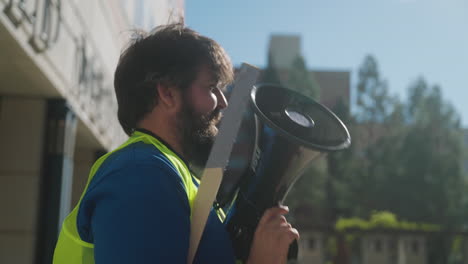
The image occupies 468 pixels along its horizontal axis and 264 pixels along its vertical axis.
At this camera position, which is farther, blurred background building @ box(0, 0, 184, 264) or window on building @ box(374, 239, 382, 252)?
window on building @ box(374, 239, 382, 252)

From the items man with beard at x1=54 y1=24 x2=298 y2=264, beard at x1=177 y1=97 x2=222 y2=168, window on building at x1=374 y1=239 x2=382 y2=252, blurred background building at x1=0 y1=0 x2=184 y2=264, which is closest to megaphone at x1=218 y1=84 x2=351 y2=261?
man with beard at x1=54 y1=24 x2=298 y2=264

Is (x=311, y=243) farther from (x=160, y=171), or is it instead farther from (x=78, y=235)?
(x=160, y=171)

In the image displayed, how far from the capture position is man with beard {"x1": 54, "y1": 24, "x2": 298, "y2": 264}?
1.43 m

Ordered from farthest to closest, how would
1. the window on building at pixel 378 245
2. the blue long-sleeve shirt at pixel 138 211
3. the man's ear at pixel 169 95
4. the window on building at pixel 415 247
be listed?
1. the window on building at pixel 415 247
2. the window on building at pixel 378 245
3. the man's ear at pixel 169 95
4. the blue long-sleeve shirt at pixel 138 211

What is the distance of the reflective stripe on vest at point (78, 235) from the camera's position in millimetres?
1605

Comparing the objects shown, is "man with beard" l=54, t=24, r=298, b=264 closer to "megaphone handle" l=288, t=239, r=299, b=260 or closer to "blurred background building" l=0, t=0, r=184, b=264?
"megaphone handle" l=288, t=239, r=299, b=260

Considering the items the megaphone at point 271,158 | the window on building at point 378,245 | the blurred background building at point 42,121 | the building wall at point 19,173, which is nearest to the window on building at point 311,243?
the window on building at point 378,245

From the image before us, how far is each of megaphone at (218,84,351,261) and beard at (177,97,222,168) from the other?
0.16 m

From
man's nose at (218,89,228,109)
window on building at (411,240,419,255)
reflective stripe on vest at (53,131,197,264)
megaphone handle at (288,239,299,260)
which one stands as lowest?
window on building at (411,240,419,255)

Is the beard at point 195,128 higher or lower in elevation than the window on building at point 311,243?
higher

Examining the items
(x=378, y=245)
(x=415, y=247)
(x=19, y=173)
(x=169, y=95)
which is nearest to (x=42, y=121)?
(x=19, y=173)

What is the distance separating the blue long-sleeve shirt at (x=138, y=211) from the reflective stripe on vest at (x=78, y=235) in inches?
2.7

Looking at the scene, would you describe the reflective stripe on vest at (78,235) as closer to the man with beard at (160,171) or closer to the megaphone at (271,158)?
the man with beard at (160,171)

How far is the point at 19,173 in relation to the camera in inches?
267
